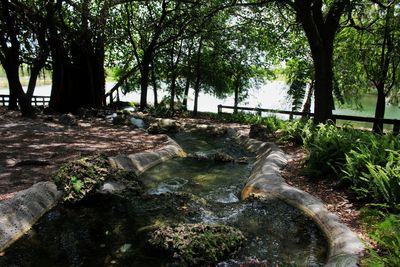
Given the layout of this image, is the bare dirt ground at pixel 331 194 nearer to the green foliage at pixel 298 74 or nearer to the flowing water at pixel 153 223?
the flowing water at pixel 153 223

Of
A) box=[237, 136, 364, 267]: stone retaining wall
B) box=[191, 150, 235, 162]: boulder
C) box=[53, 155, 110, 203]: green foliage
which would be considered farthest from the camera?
box=[191, 150, 235, 162]: boulder

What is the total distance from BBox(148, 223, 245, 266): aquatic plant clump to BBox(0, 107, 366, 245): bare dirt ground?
163 centimetres

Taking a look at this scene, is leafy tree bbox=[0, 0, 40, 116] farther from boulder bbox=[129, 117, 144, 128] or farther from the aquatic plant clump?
the aquatic plant clump

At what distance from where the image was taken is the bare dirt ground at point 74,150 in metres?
5.74

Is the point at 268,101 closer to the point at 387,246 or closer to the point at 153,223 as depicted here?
the point at 153,223

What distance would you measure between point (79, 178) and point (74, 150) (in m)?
3.22

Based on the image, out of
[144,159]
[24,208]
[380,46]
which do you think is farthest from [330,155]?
[380,46]

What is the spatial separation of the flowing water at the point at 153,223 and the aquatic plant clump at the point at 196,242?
4.4 inches

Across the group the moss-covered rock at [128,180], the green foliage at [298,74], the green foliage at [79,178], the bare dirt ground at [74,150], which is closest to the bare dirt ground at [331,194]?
the bare dirt ground at [74,150]

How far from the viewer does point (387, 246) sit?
11.6 feet

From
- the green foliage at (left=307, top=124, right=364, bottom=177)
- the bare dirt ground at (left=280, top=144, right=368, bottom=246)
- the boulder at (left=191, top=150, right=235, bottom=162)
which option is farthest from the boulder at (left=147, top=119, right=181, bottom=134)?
the green foliage at (left=307, top=124, right=364, bottom=177)

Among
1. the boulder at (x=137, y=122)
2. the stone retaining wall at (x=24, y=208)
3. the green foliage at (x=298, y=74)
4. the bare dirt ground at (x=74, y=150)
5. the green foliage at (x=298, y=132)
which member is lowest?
the stone retaining wall at (x=24, y=208)

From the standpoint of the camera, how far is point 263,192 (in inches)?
249

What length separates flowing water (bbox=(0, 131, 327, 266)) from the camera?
4.09 metres
